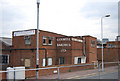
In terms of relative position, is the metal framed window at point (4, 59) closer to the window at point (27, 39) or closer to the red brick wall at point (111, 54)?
the window at point (27, 39)

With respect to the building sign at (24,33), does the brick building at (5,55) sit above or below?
below

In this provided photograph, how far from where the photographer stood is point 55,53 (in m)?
29.7

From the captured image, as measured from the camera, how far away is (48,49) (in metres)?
27.8

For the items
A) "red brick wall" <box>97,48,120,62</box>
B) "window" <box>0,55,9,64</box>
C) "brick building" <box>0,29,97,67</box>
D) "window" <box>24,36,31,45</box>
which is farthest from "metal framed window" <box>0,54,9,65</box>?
"red brick wall" <box>97,48,120,62</box>

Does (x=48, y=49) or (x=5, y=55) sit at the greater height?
(x=48, y=49)

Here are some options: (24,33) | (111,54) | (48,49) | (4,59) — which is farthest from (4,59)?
(111,54)

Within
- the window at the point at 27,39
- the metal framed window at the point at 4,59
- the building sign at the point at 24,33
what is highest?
the building sign at the point at 24,33

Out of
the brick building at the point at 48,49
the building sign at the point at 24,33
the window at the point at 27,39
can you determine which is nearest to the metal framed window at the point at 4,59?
the brick building at the point at 48,49

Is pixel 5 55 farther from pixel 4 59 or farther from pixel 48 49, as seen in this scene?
pixel 48 49

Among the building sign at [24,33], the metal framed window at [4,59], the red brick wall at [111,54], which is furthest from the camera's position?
the red brick wall at [111,54]

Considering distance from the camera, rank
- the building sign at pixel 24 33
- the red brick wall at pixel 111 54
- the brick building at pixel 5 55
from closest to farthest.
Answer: the building sign at pixel 24 33, the brick building at pixel 5 55, the red brick wall at pixel 111 54

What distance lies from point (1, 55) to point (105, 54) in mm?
23308

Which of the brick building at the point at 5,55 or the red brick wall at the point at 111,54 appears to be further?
the red brick wall at the point at 111,54

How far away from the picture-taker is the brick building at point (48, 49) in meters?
26.0
